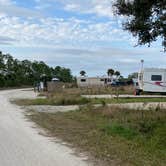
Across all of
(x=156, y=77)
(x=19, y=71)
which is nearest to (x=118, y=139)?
(x=156, y=77)

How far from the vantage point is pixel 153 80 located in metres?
50.9

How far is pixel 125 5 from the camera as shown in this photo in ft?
50.8

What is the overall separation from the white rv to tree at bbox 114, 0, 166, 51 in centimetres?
3523

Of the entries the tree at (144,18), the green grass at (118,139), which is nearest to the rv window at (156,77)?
the green grass at (118,139)

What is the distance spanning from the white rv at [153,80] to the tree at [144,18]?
35.2m

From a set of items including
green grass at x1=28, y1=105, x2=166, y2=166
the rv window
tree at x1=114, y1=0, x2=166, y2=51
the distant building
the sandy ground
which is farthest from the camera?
the distant building

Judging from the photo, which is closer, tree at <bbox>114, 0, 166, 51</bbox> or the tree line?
tree at <bbox>114, 0, 166, 51</bbox>

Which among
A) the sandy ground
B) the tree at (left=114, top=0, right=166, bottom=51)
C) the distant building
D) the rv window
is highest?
the tree at (left=114, top=0, right=166, bottom=51)

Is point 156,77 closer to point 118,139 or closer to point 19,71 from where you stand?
point 118,139

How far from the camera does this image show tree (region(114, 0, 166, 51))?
1480cm

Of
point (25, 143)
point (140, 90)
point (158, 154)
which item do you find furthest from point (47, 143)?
point (140, 90)

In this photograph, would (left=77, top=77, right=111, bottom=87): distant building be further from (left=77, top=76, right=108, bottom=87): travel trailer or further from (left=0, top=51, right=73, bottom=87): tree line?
(left=0, top=51, right=73, bottom=87): tree line

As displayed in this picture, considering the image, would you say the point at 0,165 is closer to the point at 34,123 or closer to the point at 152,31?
the point at 152,31

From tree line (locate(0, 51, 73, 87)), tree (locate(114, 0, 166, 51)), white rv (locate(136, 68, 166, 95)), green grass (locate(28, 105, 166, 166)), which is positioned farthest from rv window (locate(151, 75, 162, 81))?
tree line (locate(0, 51, 73, 87))
